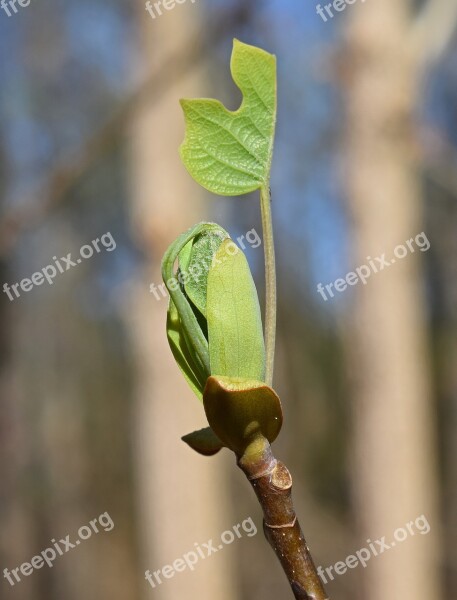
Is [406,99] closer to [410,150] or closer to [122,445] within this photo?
[410,150]

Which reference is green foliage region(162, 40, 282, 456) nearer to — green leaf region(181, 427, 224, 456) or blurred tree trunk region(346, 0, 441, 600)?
green leaf region(181, 427, 224, 456)

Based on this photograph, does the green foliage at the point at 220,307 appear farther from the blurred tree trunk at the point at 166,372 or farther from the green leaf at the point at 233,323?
the blurred tree trunk at the point at 166,372

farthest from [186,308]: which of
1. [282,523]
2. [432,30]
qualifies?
→ [432,30]

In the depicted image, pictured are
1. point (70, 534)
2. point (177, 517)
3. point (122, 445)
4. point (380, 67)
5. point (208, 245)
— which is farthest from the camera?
point (122, 445)

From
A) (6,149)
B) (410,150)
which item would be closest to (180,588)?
(410,150)

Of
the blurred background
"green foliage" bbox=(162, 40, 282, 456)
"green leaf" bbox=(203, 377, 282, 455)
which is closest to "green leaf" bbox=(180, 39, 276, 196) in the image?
"green foliage" bbox=(162, 40, 282, 456)

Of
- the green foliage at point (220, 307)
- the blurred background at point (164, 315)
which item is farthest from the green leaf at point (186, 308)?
the blurred background at point (164, 315)
